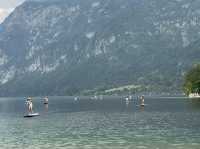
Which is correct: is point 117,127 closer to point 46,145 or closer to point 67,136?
point 67,136

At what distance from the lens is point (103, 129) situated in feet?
337

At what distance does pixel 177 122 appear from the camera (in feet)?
373

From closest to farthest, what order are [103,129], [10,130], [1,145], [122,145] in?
[122,145] → [1,145] → [103,129] → [10,130]

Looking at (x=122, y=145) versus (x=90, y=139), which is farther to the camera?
(x=90, y=139)

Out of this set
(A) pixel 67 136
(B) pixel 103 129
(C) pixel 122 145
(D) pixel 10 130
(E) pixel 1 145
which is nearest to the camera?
(C) pixel 122 145

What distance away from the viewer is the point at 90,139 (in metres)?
85.5

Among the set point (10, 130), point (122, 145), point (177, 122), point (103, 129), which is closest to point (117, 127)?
point (103, 129)

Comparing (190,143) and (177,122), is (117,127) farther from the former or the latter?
(190,143)

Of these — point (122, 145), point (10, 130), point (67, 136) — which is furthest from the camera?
point (10, 130)

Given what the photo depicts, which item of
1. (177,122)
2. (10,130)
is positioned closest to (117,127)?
(177,122)

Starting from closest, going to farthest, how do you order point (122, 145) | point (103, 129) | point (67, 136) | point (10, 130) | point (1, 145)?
point (122, 145) < point (1, 145) < point (67, 136) < point (103, 129) < point (10, 130)

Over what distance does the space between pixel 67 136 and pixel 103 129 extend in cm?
1287

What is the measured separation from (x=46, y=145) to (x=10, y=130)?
103ft

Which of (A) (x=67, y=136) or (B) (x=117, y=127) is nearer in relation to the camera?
(A) (x=67, y=136)
